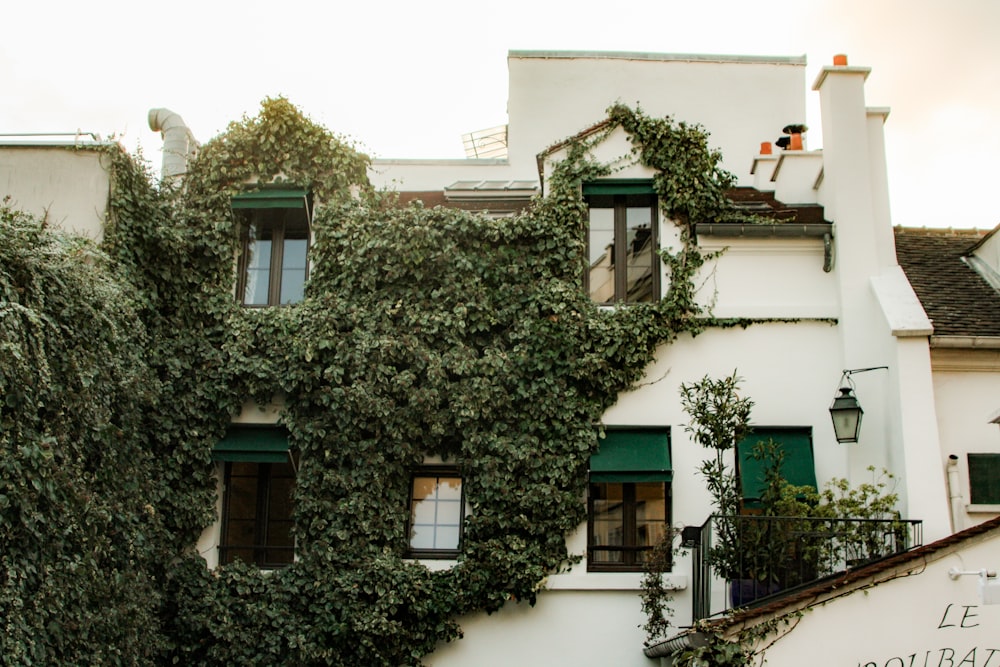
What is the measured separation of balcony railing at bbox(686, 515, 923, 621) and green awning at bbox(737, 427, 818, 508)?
4.63 ft

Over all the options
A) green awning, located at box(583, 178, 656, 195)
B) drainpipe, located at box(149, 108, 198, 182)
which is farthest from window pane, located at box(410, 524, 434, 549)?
drainpipe, located at box(149, 108, 198, 182)

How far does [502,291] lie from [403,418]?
6.43 feet

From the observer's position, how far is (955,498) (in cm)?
1211

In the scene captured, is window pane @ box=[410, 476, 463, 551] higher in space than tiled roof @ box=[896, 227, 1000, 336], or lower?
lower

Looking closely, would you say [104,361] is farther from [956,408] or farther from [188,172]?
[956,408]

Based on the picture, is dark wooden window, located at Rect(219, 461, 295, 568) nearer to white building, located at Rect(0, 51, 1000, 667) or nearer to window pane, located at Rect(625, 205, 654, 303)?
white building, located at Rect(0, 51, 1000, 667)

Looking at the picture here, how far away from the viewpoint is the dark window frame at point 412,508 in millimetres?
12625

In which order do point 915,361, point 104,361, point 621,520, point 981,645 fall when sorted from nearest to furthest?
point 981,645 < point 104,361 < point 915,361 < point 621,520

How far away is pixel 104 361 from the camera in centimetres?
1102

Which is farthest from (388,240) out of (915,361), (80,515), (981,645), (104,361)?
(981,645)

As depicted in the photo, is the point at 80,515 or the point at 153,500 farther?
the point at 153,500

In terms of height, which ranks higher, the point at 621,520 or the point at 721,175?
the point at 721,175

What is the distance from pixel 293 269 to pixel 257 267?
47cm

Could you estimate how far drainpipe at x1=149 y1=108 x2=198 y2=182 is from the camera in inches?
632
